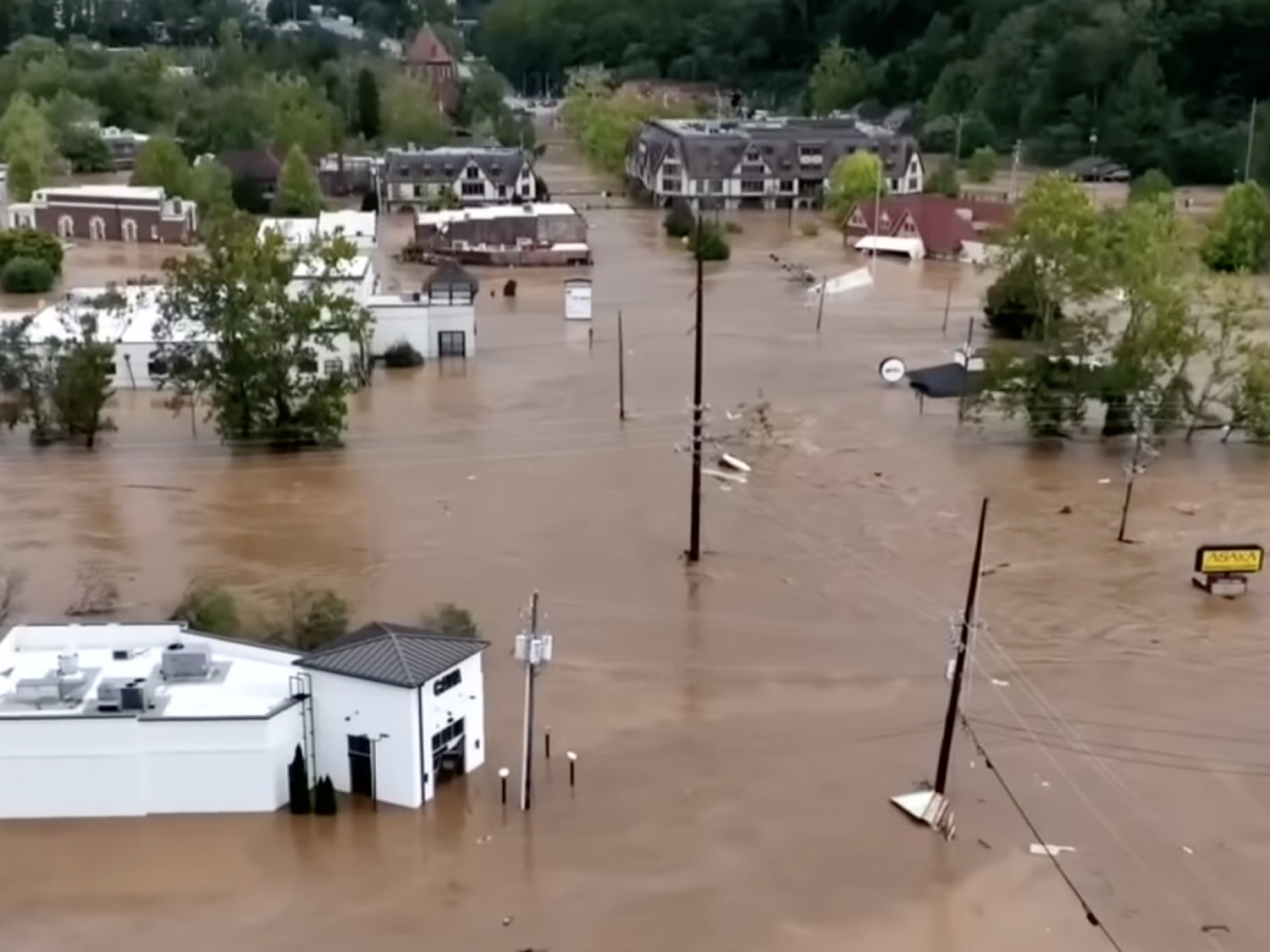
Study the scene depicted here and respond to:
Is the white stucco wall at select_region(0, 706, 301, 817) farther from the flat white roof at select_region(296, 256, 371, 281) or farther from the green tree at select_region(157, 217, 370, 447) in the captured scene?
the flat white roof at select_region(296, 256, 371, 281)

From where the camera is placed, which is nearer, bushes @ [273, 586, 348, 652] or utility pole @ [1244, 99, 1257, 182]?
bushes @ [273, 586, 348, 652]

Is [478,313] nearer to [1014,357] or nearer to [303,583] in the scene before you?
[1014,357]

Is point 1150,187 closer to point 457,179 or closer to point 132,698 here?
point 457,179

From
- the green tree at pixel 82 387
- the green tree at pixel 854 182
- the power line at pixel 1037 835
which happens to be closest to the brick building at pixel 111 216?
the green tree at pixel 854 182

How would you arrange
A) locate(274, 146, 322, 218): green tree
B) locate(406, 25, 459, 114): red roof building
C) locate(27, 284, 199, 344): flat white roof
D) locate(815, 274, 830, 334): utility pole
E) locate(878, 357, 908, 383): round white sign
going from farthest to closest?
locate(406, 25, 459, 114): red roof building < locate(274, 146, 322, 218): green tree < locate(815, 274, 830, 334): utility pole < locate(878, 357, 908, 383): round white sign < locate(27, 284, 199, 344): flat white roof

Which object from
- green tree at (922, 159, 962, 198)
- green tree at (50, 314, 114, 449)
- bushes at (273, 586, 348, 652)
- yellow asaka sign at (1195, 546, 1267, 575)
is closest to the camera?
bushes at (273, 586, 348, 652)

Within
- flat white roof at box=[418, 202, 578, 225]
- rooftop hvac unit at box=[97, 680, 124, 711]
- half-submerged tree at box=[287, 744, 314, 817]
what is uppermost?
flat white roof at box=[418, 202, 578, 225]

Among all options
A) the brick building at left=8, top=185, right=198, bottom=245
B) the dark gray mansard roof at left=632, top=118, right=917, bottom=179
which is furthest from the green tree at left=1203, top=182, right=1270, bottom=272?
the brick building at left=8, top=185, right=198, bottom=245

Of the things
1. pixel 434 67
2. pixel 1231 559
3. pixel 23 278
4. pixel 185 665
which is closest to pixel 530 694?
pixel 185 665
